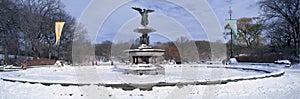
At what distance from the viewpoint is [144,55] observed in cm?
1530

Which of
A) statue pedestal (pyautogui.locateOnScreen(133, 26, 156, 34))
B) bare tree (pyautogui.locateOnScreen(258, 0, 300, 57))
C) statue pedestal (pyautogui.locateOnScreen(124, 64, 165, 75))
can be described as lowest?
statue pedestal (pyautogui.locateOnScreen(124, 64, 165, 75))

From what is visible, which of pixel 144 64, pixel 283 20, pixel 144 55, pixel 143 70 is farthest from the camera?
pixel 283 20

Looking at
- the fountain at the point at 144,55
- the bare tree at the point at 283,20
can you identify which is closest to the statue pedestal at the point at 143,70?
the fountain at the point at 144,55

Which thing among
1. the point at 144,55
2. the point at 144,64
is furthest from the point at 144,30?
the point at 144,64

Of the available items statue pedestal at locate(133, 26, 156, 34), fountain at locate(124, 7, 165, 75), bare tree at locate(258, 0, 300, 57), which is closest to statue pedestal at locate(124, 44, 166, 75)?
fountain at locate(124, 7, 165, 75)

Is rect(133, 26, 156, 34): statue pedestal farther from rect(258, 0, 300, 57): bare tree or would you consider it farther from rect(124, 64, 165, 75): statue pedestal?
rect(258, 0, 300, 57): bare tree

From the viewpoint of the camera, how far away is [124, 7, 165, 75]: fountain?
47.2 ft

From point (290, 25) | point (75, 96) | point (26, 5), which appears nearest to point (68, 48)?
point (26, 5)

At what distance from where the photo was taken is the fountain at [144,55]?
14.4 metres

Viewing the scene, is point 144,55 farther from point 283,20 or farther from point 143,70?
point 283,20

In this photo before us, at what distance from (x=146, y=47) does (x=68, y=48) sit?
38.0 metres

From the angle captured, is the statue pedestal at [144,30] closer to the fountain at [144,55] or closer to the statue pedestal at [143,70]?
the fountain at [144,55]

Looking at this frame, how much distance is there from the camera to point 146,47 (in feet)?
51.1

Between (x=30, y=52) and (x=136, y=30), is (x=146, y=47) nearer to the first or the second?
(x=136, y=30)
